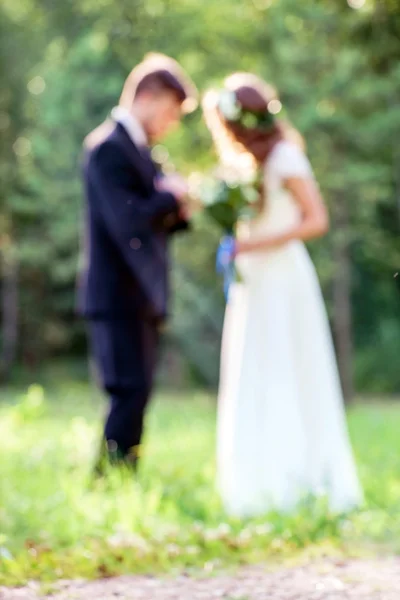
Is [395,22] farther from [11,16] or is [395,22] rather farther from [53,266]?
[11,16]

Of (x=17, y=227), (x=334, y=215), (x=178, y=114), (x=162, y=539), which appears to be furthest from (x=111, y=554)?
(x=17, y=227)

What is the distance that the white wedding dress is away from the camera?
4.49m

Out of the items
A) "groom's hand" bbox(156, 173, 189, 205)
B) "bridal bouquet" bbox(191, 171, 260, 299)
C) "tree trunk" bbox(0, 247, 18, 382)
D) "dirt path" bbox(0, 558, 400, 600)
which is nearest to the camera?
"dirt path" bbox(0, 558, 400, 600)

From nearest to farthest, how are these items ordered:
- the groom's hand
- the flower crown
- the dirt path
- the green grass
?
the dirt path → the green grass → the flower crown → the groom's hand

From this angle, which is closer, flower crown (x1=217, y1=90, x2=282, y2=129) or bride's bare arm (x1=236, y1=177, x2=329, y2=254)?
flower crown (x1=217, y1=90, x2=282, y2=129)

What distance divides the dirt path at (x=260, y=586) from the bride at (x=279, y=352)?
124 centimetres

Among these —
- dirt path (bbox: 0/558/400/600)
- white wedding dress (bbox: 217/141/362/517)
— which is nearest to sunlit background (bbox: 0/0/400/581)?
white wedding dress (bbox: 217/141/362/517)

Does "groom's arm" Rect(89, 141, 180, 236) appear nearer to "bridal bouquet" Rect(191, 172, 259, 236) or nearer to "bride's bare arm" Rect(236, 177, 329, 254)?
"bridal bouquet" Rect(191, 172, 259, 236)

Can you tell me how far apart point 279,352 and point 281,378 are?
0.12 m

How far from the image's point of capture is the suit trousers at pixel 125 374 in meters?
4.71

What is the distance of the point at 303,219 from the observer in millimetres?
4484

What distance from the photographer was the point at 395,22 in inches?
159

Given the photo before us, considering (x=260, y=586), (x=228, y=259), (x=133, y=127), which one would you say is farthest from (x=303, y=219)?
(x=260, y=586)

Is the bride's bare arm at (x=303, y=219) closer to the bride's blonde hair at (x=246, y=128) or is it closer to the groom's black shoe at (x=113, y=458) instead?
the bride's blonde hair at (x=246, y=128)
